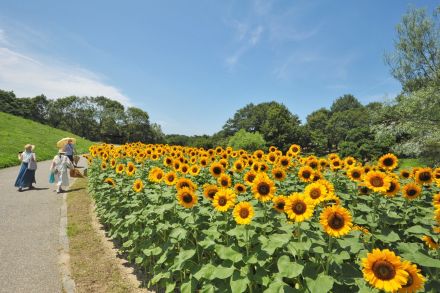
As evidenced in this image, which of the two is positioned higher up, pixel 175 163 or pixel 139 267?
pixel 175 163

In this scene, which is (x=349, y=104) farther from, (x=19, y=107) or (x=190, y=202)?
(x=190, y=202)

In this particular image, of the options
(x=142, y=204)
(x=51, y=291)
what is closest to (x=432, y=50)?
(x=142, y=204)

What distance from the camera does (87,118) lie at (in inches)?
3349

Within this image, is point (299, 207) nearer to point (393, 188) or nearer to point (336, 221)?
point (336, 221)

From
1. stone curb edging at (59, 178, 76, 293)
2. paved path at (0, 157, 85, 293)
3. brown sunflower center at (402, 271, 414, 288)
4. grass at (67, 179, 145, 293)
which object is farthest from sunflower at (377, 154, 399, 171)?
paved path at (0, 157, 85, 293)

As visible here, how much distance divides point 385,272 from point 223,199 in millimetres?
2284

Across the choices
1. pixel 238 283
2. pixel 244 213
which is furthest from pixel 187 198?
pixel 238 283

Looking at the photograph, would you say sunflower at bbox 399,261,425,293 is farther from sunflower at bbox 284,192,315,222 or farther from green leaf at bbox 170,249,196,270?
green leaf at bbox 170,249,196,270

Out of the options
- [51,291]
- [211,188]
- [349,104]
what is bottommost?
[51,291]

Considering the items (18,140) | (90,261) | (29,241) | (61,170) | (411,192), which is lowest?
(29,241)

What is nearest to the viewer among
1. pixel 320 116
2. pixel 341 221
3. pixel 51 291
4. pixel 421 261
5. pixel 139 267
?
pixel 421 261

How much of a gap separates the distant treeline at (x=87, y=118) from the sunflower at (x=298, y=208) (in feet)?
268

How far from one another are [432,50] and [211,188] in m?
27.2

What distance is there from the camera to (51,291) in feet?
17.8
